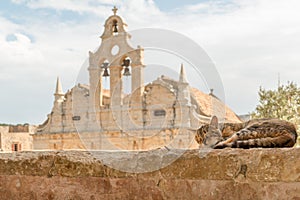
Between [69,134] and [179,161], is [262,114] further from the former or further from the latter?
[69,134]

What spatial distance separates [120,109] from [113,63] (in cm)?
243

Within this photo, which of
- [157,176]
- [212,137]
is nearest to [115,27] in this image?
[212,137]

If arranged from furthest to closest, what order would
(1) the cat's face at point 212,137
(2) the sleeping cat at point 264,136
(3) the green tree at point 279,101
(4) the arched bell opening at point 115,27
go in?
(4) the arched bell opening at point 115,27, (3) the green tree at point 279,101, (1) the cat's face at point 212,137, (2) the sleeping cat at point 264,136

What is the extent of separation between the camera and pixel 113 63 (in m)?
20.8

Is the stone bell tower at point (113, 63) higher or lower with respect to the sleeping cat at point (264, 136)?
higher

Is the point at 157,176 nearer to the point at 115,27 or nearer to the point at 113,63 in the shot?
the point at 113,63

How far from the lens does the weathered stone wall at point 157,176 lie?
6.32ft

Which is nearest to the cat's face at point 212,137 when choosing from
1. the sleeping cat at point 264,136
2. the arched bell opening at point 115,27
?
the sleeping cat at point 264,136

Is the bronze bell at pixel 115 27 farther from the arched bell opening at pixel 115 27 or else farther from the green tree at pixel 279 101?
the green tree at pixel 279 101

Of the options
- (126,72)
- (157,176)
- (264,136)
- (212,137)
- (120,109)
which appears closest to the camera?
(157,176)

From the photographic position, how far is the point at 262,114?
11523mm

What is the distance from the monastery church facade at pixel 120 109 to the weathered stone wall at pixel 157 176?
15303mm

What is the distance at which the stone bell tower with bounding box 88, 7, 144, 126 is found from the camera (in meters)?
20.5

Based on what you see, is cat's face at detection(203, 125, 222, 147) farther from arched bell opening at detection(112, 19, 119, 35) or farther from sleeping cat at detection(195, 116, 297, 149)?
arched bell opening at detection(112, 19, 119, 35)
